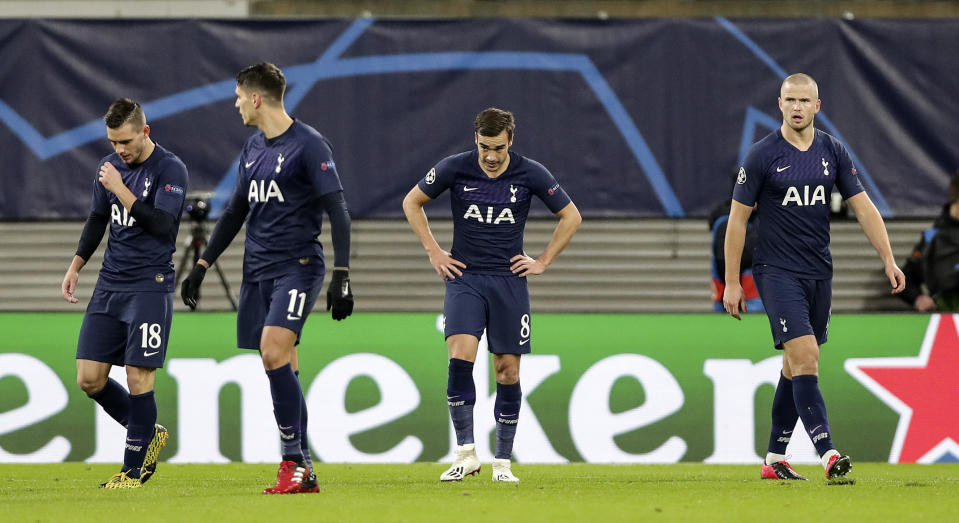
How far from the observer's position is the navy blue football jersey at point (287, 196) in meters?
7.17

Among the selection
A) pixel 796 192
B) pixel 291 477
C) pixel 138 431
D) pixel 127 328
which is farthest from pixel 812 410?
pixel 127 328

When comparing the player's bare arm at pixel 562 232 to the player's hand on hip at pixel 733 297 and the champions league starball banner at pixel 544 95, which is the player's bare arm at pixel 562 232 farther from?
the champions league starball banner at pixel 544 95

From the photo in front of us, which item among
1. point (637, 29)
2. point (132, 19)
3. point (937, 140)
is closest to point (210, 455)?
point (132, 19)

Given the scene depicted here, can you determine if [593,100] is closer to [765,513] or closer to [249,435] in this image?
[249,435]

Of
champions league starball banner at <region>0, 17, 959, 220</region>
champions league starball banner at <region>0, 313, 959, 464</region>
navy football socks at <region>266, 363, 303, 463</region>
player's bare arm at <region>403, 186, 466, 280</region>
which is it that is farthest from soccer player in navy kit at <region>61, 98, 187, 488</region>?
champions league starball banner at <region>0, 17, 959, 220</region>

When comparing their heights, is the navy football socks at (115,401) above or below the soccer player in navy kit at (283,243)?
below

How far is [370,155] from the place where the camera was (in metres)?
13.0

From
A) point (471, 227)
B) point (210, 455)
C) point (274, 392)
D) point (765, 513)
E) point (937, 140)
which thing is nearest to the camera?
point (765, 513)

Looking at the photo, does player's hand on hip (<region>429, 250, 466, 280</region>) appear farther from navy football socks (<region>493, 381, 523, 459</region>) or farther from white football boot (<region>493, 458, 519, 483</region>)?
white football boot (<region>493, 458, 519, 483</region>)

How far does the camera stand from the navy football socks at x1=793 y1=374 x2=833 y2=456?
7.48 metres

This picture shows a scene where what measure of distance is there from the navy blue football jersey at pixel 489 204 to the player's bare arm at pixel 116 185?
6.23 feet

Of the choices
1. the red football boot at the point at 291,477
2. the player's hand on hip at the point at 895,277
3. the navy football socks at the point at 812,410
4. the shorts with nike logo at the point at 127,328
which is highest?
the player's hand on hip at the point at 895,277

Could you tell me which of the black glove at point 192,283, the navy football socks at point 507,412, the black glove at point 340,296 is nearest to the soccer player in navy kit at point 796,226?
the navy football socks at point 507,412

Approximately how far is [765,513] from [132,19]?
8.95m
